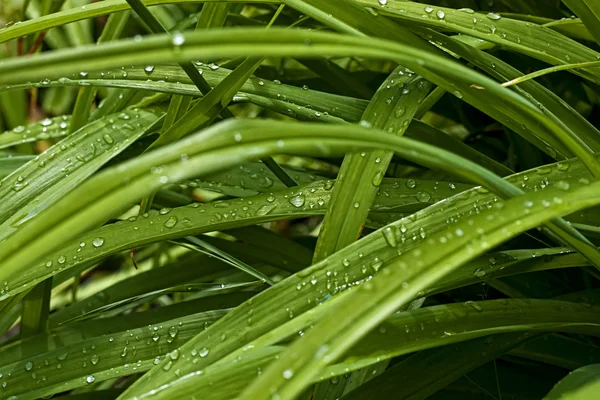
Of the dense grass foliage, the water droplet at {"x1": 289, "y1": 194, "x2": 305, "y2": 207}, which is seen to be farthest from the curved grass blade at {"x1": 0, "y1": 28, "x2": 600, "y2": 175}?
the water droplet at {"x1": 289, "y1": 194, "x2": 305, "y2": 207}

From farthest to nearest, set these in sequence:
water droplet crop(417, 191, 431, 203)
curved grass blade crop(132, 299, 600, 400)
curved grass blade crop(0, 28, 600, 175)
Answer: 1. water droplet crop(417, 191, 431, 203)
2. curved grass blade crop(132, 299, 600, 400)
3. curved grass blade crop(0, 28, 600, 175)

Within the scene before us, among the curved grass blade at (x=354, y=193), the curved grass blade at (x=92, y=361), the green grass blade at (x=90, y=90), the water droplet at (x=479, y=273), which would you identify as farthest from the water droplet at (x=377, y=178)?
the green grass blade at (x=90, y=90)

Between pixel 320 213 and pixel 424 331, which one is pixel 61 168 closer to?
pixel 320 213

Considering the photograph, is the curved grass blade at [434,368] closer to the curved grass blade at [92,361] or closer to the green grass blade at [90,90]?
the curved grass blade at [92,361]

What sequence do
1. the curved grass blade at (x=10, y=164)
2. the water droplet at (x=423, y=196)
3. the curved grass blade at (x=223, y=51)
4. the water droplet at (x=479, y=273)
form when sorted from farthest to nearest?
the curved grass blade at (x=10, y=164)
the water droplet at (x=423, y=196)
the water droplet at (x=479, y=273)
the curved grass blade at (x=223, y=51)

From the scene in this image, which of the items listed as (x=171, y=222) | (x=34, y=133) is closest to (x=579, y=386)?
(x=171, y=222)

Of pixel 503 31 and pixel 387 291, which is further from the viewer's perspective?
pixel 503 31

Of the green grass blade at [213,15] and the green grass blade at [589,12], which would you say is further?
the green grass blade at [213,15]

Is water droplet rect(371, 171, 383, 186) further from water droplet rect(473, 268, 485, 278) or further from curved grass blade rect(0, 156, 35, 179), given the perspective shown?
curved grass blade rect(0, 156, 35, 179)

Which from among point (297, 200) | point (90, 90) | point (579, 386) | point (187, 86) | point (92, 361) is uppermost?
point (90, 90)

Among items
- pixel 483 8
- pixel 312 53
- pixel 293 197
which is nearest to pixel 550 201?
pixel 312 53
